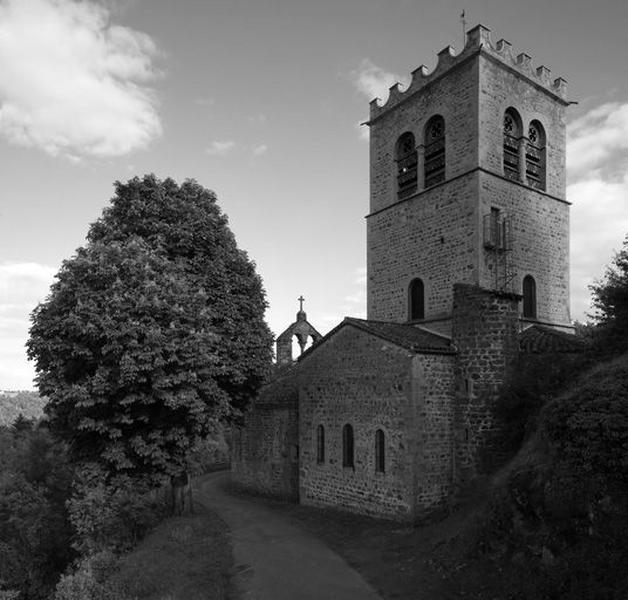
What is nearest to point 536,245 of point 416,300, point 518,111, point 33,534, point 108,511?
point 416,300

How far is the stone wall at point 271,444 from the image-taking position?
76.6 feet

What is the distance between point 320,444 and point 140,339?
8654 mm

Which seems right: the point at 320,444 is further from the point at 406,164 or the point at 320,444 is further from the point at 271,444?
the point at 406,164

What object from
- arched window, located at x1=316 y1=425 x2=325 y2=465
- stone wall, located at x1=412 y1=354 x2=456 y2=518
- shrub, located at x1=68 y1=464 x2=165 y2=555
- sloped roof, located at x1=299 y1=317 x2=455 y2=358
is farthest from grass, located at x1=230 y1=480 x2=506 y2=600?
shrub, located at x1=68 y1=464 x2=165 y2=555

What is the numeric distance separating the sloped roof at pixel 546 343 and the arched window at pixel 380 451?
234 inches

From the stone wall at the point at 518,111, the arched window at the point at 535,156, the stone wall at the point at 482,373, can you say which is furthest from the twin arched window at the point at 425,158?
the stone wall at the point at 482,373

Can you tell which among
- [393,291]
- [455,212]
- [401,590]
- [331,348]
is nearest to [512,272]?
[455,212]

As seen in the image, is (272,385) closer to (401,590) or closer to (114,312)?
(114,312)

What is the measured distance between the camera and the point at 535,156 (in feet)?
73.4

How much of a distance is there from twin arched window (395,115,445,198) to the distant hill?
9834 cm

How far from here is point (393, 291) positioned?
22891 mm

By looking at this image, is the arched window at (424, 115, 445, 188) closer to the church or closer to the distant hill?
the church

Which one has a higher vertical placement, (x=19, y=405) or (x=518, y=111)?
(x=518, y=111)

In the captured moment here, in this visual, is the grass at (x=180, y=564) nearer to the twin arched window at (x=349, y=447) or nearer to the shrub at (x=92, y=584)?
the shrub at (x=92, y=584)
